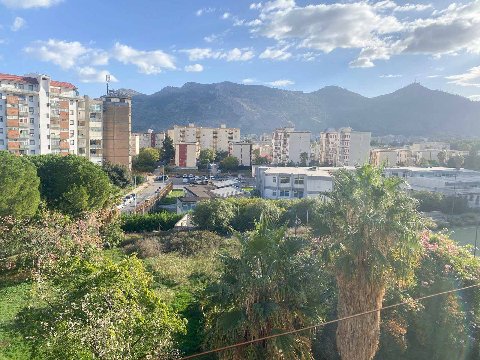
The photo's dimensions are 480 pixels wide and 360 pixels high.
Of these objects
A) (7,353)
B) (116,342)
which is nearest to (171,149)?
(7,353)

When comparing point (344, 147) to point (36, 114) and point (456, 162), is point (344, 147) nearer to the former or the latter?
point (456, 162)

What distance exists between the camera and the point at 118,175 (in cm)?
4766

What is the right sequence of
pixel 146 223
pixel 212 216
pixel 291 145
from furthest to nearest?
pixel 291 145 → pixel 146 223 → pixel 212 216

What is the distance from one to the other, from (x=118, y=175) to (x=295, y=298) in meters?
42.4

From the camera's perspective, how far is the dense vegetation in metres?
6.92

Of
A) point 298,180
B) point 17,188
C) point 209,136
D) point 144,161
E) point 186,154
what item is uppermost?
point 209,136

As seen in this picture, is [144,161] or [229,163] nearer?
[144,161]

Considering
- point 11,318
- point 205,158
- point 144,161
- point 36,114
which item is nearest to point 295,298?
point 11,318

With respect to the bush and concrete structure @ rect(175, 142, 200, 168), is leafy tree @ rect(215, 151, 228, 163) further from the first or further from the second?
the bush

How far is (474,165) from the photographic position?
215 feet

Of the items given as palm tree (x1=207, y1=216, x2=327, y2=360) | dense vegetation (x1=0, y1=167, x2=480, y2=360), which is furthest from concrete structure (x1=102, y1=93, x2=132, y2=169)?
palm tree (x1=207, y1=216, x2=327, y2=360)

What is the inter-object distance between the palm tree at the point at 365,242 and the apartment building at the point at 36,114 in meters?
42.6

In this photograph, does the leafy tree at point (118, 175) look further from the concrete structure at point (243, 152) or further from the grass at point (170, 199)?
the concrete structure at point (243, 152)

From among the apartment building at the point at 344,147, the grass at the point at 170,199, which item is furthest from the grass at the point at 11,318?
the apartment building at the point at 344,147
